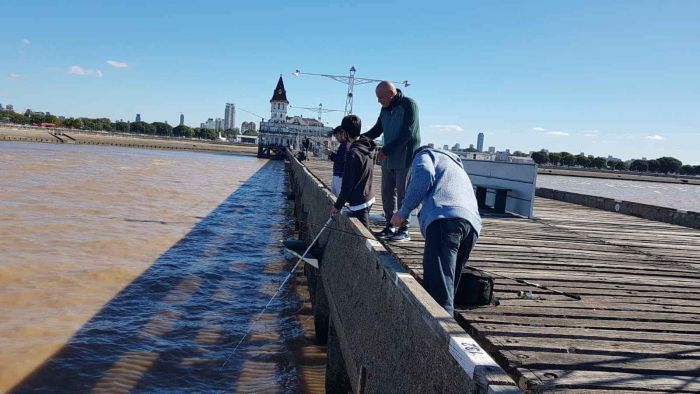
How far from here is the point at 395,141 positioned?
21.3ft

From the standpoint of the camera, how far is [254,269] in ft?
41.7

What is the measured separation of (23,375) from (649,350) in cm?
649

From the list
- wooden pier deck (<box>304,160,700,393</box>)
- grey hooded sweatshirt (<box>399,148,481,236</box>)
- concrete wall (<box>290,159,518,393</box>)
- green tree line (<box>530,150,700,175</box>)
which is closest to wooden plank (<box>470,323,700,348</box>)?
wooden pier deck (<box>304,160,700,393</box>)

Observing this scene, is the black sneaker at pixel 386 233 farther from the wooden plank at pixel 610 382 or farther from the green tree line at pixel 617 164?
Result: the green tree line at pixel 617 164

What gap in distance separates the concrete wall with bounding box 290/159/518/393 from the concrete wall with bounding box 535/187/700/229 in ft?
24.7

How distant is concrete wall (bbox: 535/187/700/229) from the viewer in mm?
10641

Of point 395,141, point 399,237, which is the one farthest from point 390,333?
point 395,141

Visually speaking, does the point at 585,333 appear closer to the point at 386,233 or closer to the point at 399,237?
the point at 399,237

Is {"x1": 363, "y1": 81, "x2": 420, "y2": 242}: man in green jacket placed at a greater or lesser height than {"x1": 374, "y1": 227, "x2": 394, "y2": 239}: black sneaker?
greater

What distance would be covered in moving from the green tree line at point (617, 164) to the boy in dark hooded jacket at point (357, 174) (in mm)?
138032

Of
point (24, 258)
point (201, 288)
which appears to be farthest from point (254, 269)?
point (24, 258)

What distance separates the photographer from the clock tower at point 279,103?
127562mm

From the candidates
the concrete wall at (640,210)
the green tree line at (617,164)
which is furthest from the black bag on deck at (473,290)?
the green tree line at (617,164)

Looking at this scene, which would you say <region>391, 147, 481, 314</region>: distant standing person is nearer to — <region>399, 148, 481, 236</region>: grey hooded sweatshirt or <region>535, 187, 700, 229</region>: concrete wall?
<region>399, 148, 481, 236</region>: grey hooded sweatshirt
